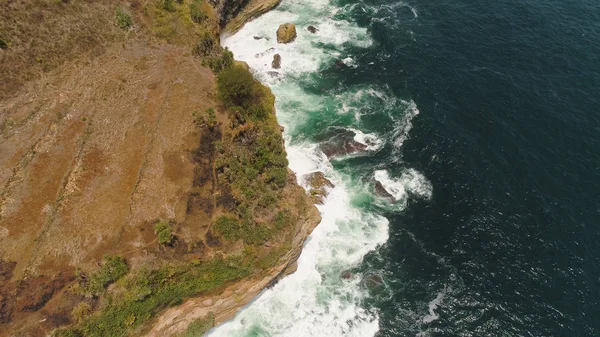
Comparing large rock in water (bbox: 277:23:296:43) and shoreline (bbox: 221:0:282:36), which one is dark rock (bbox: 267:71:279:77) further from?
shoreline (bbox: 221:0:282:36)

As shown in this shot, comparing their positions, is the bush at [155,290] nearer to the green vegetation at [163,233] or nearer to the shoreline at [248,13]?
the green vegetation at [163,233]

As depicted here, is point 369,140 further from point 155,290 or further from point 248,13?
point 248,13

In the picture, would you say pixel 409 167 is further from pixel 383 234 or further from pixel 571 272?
pixel 571 272

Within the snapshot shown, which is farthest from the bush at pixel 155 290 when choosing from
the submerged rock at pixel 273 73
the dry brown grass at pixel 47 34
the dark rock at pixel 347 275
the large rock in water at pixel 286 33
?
the large rock in water at pixel 286 33

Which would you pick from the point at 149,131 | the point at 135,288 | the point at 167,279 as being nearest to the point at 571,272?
the point at 167,279

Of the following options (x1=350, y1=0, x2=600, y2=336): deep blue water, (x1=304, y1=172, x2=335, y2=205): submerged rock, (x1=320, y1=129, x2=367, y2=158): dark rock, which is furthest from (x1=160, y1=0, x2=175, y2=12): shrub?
(x1=304, y1=172, x2=335, y2=205): submerged rock

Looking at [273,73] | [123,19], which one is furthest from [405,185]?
[123,19]
